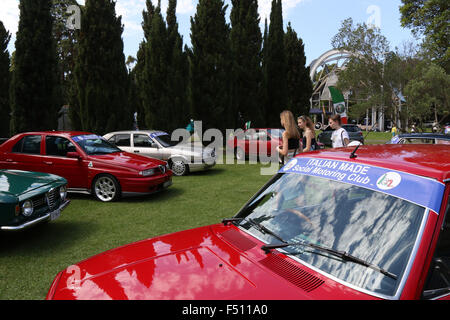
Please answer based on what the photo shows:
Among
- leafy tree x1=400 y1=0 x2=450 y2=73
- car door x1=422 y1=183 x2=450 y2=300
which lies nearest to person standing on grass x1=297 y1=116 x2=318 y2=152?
car door x1=422 y1=183 x2=450 y2=300

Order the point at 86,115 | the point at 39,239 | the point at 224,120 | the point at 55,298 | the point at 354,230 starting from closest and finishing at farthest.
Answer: the point at 55,298, the point at 354,230, the point at 39,239, the point at 86,115, the point at 224,120

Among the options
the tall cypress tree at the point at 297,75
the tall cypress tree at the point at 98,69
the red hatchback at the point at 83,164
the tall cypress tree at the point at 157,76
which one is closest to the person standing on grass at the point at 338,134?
the red hatchback at the point at 83,164

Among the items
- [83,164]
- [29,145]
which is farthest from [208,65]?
[83,164]

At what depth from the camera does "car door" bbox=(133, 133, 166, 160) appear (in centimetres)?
1087

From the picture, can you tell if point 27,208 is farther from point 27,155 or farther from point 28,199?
point 27,155

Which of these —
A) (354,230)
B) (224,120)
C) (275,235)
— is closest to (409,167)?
(354,230)

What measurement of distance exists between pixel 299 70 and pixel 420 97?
810 centimetres

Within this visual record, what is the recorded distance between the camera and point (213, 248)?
6.95 ft

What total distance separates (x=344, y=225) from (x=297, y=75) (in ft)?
78.0

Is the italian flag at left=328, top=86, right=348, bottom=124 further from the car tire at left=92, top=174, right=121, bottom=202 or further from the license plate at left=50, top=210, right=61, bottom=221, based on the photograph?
the license plate at left=50, top=210, right=61, bottom=221

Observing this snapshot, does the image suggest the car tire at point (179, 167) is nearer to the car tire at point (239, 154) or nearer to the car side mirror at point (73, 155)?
the car side mirror at point (73, 155)

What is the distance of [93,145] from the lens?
7840 millimetres

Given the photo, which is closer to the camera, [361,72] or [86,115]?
[86,115]
